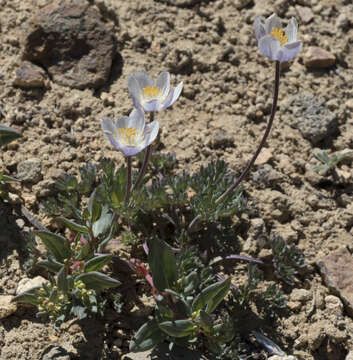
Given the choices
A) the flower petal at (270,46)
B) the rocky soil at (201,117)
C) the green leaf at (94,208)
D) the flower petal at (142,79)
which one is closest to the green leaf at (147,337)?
the rocky soil at (201,117)

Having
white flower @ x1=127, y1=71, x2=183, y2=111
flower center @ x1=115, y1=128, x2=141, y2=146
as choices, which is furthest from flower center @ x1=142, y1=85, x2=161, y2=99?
flower center @ x1=115, y1=128, x2=141, y2=146

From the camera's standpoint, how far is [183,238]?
4.17 metres

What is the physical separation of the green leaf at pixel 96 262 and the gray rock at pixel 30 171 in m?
1.23

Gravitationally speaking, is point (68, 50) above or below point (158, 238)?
above

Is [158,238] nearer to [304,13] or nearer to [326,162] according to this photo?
[326,162]

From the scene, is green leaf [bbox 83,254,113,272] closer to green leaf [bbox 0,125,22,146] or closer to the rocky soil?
the rocky soil

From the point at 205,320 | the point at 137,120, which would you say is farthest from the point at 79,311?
the point at 137,120

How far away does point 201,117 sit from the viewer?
5172 mm

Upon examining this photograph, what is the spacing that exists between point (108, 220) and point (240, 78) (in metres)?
2.40

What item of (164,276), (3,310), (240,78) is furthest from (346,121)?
(3,310)

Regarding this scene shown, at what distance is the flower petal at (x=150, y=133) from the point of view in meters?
3.23

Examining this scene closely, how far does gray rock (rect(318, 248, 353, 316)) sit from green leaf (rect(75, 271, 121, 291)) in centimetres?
186

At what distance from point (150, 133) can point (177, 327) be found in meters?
1.27

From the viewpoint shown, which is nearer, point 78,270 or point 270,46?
point 270,46
